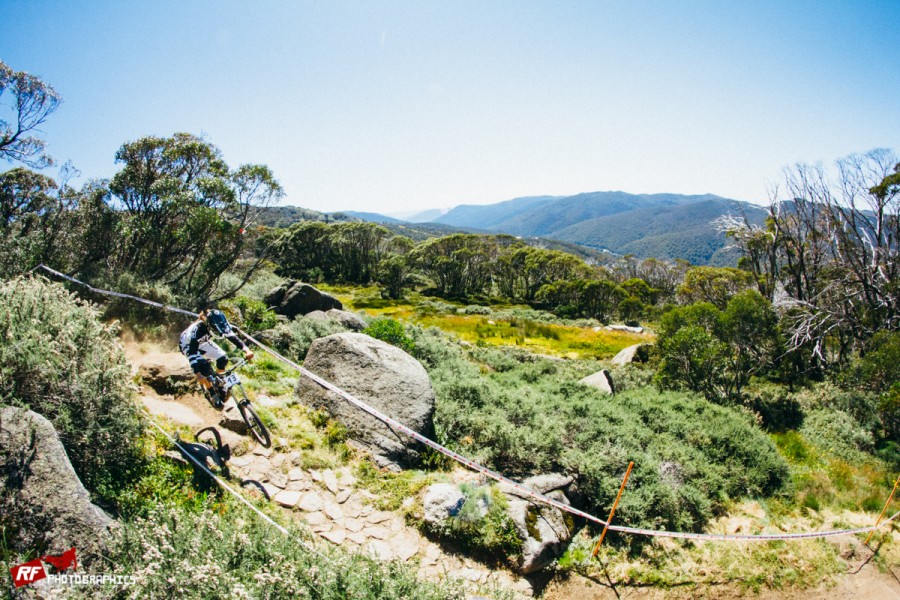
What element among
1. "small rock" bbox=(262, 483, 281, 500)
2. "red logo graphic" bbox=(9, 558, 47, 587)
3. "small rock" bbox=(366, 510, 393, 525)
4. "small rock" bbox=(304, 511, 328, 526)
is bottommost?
"small rock" bbox=(366, 510, 393, 525)

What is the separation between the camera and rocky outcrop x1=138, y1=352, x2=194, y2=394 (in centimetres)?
888

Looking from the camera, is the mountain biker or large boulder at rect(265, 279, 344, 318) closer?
the mountain biker

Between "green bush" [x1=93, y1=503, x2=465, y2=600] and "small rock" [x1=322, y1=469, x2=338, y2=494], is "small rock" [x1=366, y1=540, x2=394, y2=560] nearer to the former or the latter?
"green bush" [x1=93, y1=503, x2=465, y2=600]

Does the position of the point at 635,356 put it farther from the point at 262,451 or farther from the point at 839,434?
the point at 262,451

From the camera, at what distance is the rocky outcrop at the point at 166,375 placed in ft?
29.1

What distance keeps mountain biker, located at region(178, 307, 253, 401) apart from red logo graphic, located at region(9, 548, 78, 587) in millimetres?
3331

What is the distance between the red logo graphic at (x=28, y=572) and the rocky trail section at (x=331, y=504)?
2.91m

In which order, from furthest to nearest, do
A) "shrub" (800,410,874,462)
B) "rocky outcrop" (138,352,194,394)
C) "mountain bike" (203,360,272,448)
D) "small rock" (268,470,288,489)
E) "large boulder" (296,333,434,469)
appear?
"shrub" (800,410,874,462) → "rocky outcrop" (138,352,194,394) → "large boulder" (296,333,434,469) → "mountain bike" (203,360,272,448) → "small rock" (268,470,288,489)

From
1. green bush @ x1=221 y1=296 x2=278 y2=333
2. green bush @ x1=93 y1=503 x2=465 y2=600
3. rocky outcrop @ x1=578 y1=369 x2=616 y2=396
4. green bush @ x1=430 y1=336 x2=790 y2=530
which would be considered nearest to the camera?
green bush @ x1=93 y1=503 x2=465 y2=600

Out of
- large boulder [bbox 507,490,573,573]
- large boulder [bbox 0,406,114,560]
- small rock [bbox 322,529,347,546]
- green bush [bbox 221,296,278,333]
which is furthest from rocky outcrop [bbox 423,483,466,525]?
green bush [bbox 221,296,278,333]

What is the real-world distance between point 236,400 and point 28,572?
393cm

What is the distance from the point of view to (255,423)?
295 inches

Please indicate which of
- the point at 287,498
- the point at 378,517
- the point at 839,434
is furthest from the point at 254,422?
the point at 839,434

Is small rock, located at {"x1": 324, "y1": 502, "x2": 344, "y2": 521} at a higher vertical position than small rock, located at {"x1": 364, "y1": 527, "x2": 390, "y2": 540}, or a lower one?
higher
